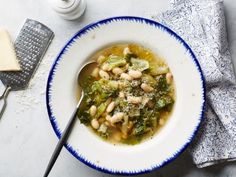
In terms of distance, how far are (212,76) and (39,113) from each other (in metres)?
0.76

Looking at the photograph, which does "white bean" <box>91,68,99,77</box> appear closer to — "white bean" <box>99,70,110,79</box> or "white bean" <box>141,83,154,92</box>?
"white bean" <box>99,70,110,79</box>

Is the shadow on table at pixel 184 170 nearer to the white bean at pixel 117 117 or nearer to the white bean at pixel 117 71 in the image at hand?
the white bean at pixel 117 117

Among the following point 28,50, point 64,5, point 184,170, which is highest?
point 64,5

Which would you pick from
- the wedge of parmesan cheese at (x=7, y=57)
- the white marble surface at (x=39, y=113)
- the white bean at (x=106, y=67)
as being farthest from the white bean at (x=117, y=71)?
the wedge of parmesan cheese at (x=7, y=57)

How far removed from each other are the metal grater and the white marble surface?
30 millimetres

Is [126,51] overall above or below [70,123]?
above

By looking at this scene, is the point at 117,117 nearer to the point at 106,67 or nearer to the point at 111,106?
the point at 111,106

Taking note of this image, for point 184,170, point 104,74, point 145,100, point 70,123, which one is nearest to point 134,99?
point 145,100

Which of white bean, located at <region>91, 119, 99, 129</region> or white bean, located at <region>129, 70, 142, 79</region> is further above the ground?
white bean, located at <region>129, 70, 142, 79</region>

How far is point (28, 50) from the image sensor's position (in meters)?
2.01

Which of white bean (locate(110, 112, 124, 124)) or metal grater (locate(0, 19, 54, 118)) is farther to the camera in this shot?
metal grater (locate(0, 19, 54, 118))

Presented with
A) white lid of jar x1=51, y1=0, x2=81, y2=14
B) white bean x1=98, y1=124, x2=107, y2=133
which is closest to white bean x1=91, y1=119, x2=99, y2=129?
white bean x1=98, y1=124, x2=107, y2=133

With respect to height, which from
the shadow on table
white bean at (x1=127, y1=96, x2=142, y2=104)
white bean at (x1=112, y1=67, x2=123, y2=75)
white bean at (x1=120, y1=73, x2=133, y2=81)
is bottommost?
the shadow on table

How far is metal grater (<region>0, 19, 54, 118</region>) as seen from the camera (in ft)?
6.59
